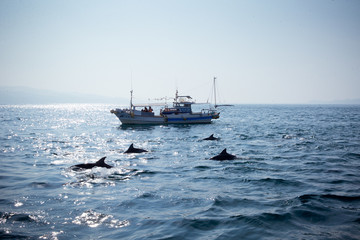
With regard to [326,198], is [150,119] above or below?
above

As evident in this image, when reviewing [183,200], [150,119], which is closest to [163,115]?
[150,119]

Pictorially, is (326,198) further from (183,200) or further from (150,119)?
(150,119)

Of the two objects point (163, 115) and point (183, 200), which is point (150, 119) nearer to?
point (163, 115)

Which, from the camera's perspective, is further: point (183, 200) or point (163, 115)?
point (163, 115)

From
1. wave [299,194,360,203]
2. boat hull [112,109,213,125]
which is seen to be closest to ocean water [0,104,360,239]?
wave [299,194,360,203]

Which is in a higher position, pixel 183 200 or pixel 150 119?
pixel 150 119

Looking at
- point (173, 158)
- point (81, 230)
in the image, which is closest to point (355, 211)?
point (81, 230)

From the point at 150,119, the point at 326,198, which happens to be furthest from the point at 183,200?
the point at 150,119

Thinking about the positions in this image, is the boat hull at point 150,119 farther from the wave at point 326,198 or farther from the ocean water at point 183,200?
the wave at point 326,198

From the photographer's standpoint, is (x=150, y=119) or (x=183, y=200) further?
(x=150, y=119)

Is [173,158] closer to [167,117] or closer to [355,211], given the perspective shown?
[355,211]

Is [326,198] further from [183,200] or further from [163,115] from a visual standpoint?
[163,115]

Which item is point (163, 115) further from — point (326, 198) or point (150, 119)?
point (326, 198)

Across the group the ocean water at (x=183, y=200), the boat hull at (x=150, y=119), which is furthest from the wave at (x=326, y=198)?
the boat hull at (x=150, y=119)
